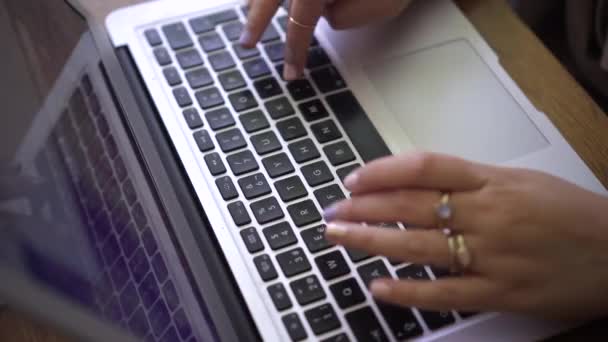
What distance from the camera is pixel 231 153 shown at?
527 mm

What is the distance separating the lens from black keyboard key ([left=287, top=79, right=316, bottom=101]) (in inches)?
22.4

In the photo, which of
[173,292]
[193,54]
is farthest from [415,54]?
[173,292]

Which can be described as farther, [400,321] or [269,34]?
[269,34]

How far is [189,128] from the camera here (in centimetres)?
54

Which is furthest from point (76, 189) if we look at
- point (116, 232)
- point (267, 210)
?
point (267, 210)

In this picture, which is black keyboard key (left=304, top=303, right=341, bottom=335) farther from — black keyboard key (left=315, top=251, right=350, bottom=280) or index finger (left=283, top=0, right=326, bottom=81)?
index finger (left=283, top=0, right=326, bottom=81)

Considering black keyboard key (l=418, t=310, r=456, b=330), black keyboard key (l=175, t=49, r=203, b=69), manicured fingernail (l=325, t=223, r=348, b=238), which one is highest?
black keyboard key (l=175, t=49, r=203, b=69)

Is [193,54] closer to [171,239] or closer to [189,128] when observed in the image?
[189,128]

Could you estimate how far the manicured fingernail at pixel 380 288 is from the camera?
1.38 feet

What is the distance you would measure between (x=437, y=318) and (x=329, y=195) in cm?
12

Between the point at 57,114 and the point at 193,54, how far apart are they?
0.13m

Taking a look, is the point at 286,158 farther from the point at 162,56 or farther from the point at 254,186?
the point at 162,56

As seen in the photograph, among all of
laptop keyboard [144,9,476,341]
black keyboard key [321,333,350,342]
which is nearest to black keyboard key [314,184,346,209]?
laptop keyboard [144,9,476,341]

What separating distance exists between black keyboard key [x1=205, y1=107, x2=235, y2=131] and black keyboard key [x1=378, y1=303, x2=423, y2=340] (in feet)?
0.65
